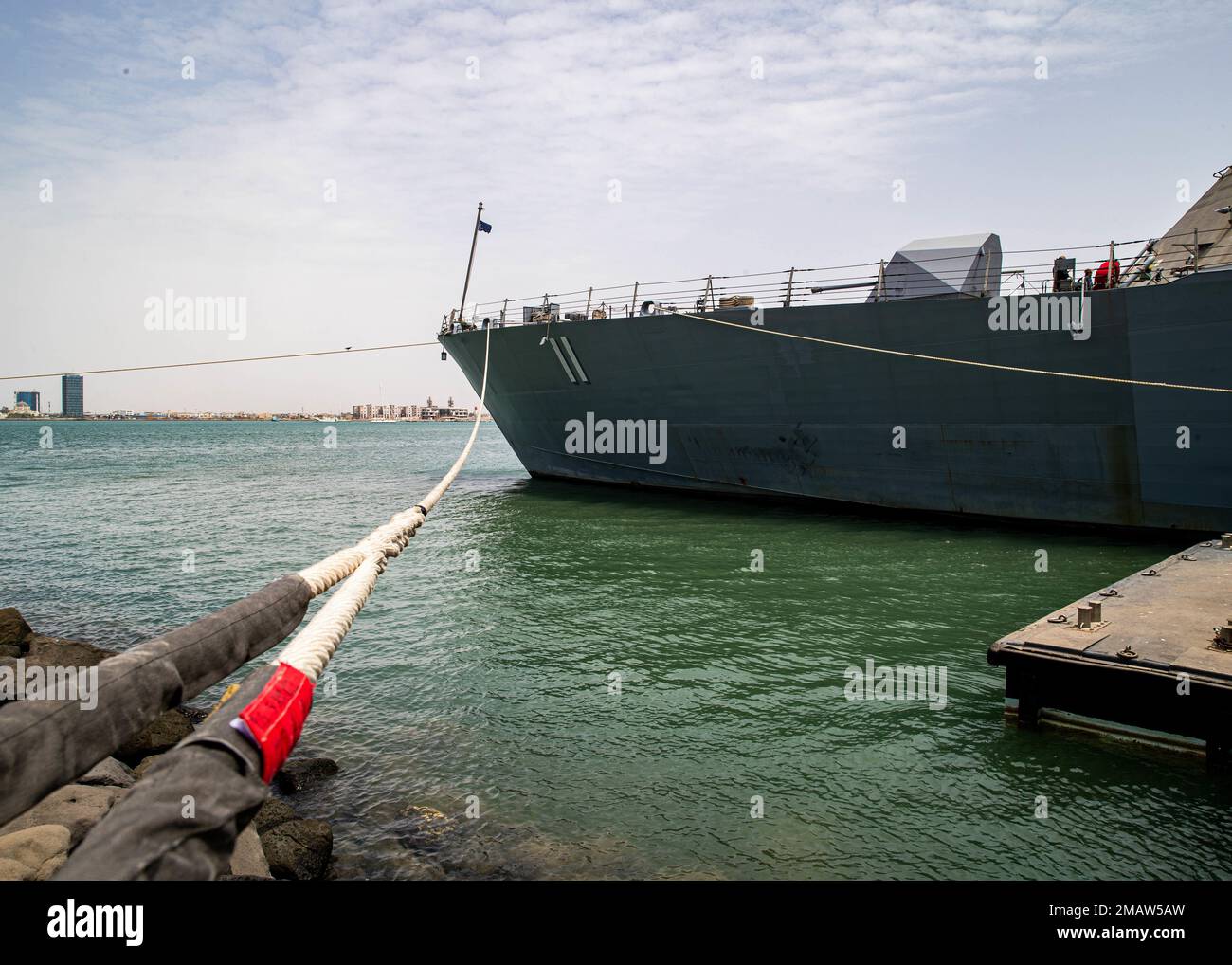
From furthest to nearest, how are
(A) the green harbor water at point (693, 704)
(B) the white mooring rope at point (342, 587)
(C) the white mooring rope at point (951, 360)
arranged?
(C) the white mooring rope at point (951, 360), (A) the green harbor water at point (693, 704), (B) the white mooring rope at point (342, 587)

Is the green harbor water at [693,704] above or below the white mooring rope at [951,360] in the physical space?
below

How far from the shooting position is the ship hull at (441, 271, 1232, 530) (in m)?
16.0

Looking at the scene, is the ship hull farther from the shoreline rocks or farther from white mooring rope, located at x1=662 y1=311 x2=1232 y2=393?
the shoreline rocks

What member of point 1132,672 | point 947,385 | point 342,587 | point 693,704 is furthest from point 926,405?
point 342,587

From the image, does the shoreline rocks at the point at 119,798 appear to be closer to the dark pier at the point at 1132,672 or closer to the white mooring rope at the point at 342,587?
the white mooring rope at the point at 342,587

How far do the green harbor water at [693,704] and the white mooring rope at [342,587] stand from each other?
260 cm

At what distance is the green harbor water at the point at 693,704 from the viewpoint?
18.8 ft

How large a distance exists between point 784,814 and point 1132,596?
5.36 metres

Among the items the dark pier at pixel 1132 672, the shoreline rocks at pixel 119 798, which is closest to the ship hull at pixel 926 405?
the dark pier at pixel 1132 672

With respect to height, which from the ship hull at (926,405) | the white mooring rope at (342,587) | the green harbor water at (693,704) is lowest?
the green harbor water at (693,704)

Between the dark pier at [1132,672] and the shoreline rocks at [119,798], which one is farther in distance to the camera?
the dark pier at [1132,672]

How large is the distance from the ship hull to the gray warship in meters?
0.04

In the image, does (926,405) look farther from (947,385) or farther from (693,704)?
(693,704)
